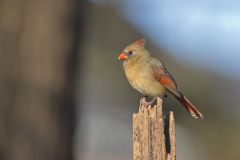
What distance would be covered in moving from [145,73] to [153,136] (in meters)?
1.59

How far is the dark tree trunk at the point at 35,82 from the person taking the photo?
3.87m

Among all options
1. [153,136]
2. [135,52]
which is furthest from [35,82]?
[153,136]

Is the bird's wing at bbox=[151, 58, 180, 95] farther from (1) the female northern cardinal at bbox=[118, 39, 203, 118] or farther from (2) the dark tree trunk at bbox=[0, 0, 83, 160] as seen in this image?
(2) the dark tree trunk at bbox=[0, 0, 83, 160]

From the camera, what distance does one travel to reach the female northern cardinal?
4168mm

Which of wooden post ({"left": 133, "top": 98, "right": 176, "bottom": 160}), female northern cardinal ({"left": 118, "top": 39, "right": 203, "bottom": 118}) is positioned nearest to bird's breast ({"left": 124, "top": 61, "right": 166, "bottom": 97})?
female northern cardinal ({"left": 118, "top": 39, "right": 203, "bottom": 118})

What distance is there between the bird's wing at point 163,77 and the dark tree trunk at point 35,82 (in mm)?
505

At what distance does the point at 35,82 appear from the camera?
391cm

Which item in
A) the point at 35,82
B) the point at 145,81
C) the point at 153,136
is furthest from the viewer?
the point at 145,81

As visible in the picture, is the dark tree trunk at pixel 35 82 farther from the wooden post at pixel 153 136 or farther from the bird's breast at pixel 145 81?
the wooden post at pixel 153 136

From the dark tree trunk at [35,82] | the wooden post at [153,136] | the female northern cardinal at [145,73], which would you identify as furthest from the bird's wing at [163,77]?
the wooden post at [153,136]

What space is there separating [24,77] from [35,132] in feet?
0.97

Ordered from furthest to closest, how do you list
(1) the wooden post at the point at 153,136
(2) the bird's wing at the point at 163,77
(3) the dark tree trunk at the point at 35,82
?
(2) the bird's wing at the point at 163,77, (3) the dark tree trunk at the point at 35,82, (1) the wooden post at the point at 153,136

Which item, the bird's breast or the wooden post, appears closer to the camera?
the wooden post

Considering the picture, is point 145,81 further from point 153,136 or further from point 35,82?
point 153,136
